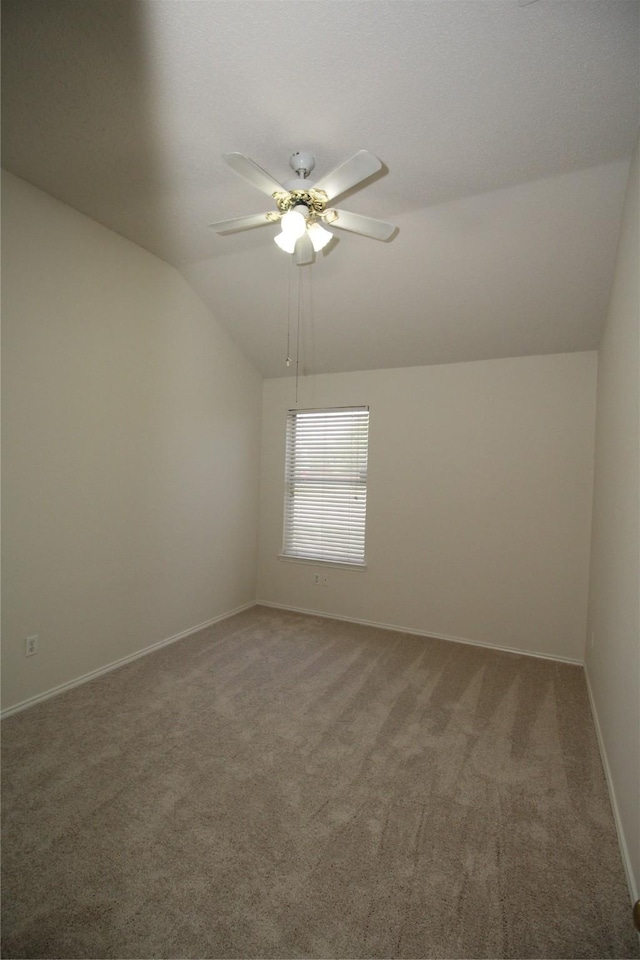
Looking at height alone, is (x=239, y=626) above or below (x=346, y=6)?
below

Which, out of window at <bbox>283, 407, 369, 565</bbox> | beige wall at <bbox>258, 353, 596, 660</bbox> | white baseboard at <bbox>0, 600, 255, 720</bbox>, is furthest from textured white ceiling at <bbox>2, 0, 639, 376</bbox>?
white baseboard at <bbox>0, 600, 255, 720</bbox>

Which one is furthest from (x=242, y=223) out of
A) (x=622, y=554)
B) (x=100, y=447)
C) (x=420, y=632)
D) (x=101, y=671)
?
(x=420, y=632)

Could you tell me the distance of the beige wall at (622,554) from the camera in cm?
161

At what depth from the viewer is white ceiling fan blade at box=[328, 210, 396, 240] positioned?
2051 mm

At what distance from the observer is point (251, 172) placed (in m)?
1.80

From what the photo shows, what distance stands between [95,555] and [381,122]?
3031mm

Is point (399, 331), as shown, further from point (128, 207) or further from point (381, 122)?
point (128, 207)

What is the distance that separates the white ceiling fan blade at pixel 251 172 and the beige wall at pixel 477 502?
240cm

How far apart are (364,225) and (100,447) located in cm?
220

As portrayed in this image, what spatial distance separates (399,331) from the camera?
3660 millimetres

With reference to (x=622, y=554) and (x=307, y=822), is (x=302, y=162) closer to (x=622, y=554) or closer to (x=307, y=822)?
(x=622, y=554)

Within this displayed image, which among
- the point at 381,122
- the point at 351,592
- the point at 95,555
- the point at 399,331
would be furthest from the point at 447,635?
the point at 381,122

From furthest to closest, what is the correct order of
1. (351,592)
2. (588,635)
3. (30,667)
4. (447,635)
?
1. (351,592)
2. (447,635)
3. (588,635)
4. (30,667)

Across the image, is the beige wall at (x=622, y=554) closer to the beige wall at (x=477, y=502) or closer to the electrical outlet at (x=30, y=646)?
the beige wall at (x=477, y=502)
